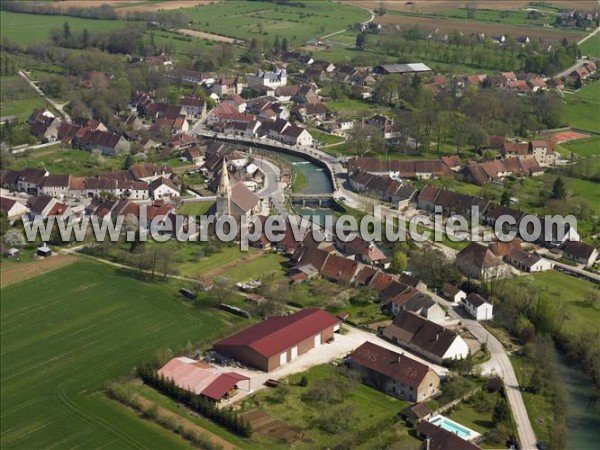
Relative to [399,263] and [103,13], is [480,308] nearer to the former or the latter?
[399,263]

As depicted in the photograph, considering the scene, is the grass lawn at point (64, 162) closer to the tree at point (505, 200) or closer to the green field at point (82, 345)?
the green field at point (82, 345)

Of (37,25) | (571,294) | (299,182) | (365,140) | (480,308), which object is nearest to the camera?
(480,308)

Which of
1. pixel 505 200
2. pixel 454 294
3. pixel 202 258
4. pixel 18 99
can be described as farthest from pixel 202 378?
pixel 18 99

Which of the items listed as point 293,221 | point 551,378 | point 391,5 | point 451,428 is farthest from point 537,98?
point 391,5

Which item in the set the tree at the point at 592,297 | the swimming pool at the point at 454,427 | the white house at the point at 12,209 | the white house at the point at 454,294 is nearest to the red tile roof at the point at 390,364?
the swimming pool at the point at 454,427

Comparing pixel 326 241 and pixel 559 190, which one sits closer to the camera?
pixel 326 241

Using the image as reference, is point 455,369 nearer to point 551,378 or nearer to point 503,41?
point 551,378

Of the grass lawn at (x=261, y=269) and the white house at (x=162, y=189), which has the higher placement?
the white house at (x=162, y=189)

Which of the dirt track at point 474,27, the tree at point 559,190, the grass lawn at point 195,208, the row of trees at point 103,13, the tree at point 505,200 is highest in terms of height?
the dirt track at point 474,27
